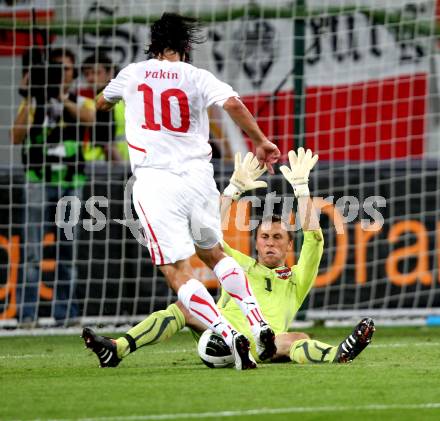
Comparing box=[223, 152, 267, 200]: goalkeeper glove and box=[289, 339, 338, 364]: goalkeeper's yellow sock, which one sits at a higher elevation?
box=[223, 152, 267, 200]: goalkeeper glove

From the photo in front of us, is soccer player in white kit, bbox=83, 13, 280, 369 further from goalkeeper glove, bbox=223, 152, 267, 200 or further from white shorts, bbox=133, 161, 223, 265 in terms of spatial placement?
goalkeeper glove, bbox=223, 152, 267, 200

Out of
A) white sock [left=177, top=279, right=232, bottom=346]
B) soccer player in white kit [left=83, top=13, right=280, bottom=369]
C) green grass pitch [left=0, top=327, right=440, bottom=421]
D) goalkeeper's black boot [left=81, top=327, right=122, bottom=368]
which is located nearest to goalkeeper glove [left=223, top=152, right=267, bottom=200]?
soccer player in white kit [left=83, top=13, right=280, bottom=369]

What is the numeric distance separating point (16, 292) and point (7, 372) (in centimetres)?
401

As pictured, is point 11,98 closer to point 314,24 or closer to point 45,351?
point 314,24

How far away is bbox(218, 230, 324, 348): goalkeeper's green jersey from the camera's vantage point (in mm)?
7562

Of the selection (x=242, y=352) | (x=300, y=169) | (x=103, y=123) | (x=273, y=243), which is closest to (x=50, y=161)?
(x=103, y=123)

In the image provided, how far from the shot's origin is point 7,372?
7.09 metres

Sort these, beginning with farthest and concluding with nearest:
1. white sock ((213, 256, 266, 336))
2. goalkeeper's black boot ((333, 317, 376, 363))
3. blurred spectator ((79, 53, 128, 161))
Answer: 1. blurred spectator ((79, 53, 128, 161))
2. goalkeeper's black boot ((333, 317, 376, 363))
3. white sock ((213, 256, 266, 336))

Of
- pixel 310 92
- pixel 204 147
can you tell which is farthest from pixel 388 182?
pixel 204 147

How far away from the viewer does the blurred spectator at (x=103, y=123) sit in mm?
11586

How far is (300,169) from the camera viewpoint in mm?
7633

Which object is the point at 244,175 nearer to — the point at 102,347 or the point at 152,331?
the point at 152,331

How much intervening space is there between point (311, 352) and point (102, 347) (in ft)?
3.92

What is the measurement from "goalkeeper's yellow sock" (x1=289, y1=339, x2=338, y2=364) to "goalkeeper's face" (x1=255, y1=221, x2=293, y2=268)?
24.6 inches
